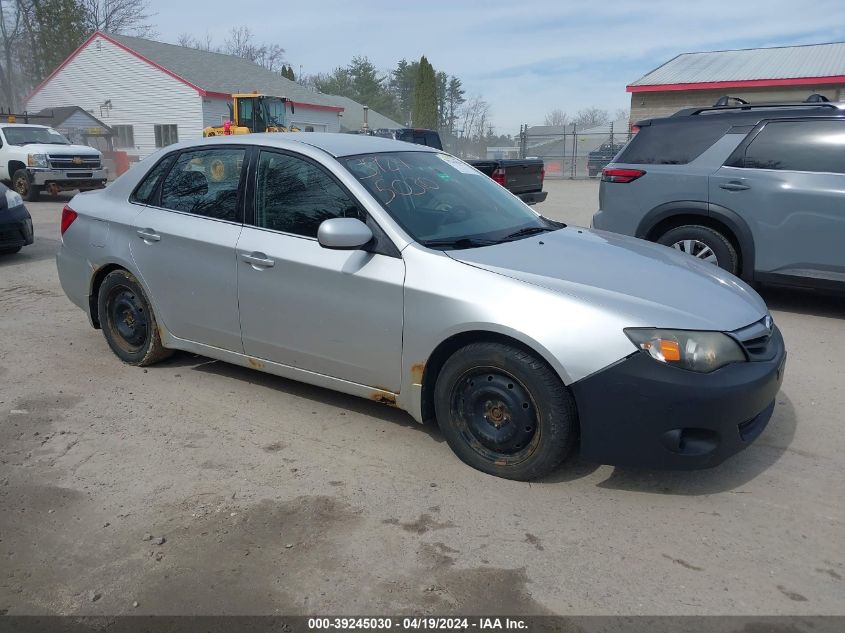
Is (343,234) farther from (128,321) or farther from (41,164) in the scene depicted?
(41,164)

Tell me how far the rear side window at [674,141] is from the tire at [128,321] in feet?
16.1

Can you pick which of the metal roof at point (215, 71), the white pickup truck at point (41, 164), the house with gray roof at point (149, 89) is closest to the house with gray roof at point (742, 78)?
the house with gray roof at point (149, 89)

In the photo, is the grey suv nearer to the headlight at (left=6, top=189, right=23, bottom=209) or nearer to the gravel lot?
the gravel lot

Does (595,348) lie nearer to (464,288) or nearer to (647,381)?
(647,381)

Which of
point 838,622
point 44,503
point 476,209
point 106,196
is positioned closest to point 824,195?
point 476,209

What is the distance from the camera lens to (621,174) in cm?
719

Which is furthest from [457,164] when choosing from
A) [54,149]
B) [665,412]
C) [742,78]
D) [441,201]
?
[742,78]

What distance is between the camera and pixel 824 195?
6.04 metres

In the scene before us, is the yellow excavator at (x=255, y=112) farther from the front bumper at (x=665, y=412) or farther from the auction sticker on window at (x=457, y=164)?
the front bumper at (x=665, y=412)

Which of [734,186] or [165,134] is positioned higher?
[165,134]

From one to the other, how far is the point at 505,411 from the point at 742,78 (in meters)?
30.5

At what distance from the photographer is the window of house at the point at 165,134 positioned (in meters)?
34.8

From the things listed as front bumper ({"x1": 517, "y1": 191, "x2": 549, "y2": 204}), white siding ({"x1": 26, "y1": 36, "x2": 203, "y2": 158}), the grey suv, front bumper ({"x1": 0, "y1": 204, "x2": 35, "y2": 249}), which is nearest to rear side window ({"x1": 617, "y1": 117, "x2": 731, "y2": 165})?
the grey suv

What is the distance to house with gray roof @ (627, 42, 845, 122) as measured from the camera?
2780 cm
